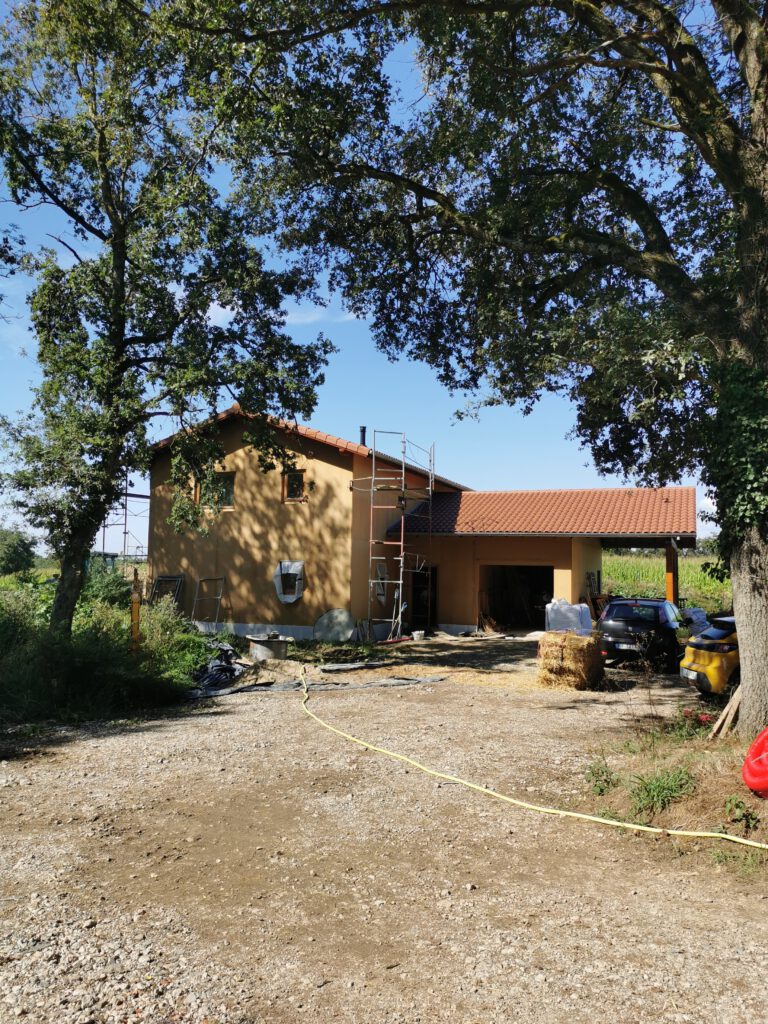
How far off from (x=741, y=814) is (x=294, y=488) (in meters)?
17.9

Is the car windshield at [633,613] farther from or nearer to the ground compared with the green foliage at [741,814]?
farther from the ground

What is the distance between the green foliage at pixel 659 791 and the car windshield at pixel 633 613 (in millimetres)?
9452

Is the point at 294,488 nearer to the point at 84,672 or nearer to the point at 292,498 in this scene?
the point at 292,498

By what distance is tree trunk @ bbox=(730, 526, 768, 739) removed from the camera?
7.04 m

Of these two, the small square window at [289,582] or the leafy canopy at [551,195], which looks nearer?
the leafy canopy at [551,195]

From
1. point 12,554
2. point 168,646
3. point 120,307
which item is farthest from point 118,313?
point 12,554

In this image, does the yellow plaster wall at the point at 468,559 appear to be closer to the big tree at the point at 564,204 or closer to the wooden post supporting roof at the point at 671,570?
the wooden post supporting roof at the point at 671,570

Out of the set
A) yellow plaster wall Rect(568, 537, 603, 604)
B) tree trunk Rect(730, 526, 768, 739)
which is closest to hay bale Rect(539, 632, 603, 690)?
tree trunk Rect(730, 526, 768, 739)

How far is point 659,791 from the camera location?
238 inches

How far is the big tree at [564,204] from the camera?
756cm

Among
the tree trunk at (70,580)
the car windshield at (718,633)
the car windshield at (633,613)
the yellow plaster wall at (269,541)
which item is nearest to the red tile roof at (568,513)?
the yellow plaster wall at (269,541)

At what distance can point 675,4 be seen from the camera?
817 centimetres

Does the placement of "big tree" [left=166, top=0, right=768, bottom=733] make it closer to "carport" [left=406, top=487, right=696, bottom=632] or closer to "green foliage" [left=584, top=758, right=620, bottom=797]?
"green foliage" [left=584, top=758, right=620, bottom=797]

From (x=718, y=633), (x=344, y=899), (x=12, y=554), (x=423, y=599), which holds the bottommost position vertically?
(x=344, y=899)
